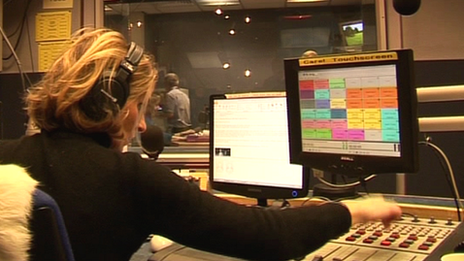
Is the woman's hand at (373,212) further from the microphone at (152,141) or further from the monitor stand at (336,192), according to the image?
the microphone at (152,141)

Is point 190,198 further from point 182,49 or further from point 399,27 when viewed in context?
point 182,49

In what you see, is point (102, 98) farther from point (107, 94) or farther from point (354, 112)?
point (354, 112)

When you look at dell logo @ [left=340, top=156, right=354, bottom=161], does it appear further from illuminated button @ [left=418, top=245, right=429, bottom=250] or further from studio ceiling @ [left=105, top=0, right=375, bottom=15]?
studio ceiling @ [left=105, top=0, right=375, bottom=15]

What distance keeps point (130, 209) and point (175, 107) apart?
217cm

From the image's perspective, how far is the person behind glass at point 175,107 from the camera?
117 inches

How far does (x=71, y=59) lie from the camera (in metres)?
0.99

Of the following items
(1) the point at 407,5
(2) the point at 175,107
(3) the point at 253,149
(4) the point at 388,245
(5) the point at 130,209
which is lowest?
(4) the point at 388,245

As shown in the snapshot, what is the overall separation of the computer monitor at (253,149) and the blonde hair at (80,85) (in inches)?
26.4

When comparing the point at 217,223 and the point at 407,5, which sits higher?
the point at 407,5

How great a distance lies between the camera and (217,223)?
910mm

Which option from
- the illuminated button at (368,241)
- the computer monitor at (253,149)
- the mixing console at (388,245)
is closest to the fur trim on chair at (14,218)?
the mixing console at (388,245)

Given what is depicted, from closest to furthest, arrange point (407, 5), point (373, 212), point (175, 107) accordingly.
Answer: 1. point (373, 212)
2. point (407, 5)
3. point (175, 107)

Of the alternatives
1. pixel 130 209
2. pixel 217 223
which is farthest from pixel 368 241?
pixel 130 209

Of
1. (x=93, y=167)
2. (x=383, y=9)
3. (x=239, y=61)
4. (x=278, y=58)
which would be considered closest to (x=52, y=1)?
(x=239, y=61)
